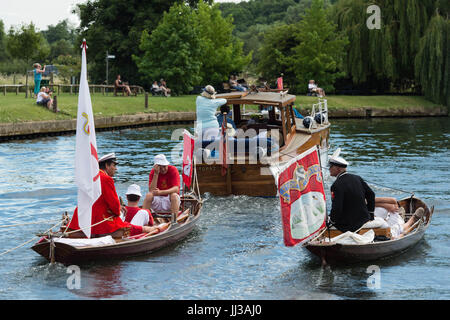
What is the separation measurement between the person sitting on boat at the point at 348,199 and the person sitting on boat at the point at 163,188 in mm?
3688

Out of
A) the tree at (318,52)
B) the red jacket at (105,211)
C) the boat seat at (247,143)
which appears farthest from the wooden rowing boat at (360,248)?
the tree at (318,52)

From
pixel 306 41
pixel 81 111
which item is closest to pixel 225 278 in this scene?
pixel 81 111

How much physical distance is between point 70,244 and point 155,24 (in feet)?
154

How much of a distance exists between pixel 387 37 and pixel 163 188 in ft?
119

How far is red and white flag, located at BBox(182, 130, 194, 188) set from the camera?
1526cm

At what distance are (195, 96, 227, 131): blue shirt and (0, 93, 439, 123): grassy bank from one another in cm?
1541

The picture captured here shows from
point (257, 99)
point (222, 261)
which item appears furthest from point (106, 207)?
point (257, 99)

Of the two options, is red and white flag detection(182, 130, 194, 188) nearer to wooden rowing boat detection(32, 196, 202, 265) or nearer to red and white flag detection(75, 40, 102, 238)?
wooden rowing boat detection(32, 196, 202, 265)

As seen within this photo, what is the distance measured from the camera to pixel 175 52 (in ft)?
159

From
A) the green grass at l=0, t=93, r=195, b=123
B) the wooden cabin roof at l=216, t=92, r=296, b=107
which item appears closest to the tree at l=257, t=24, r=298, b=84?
the green grass at l=0, t=93, r=195, b=123

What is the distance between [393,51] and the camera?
1889 inches

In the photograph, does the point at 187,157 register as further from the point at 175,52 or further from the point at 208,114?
the point at 175,52

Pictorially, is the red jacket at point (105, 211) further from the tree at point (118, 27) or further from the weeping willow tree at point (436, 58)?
the tree at point (118, 27)

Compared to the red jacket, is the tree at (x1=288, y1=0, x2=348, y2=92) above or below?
above
